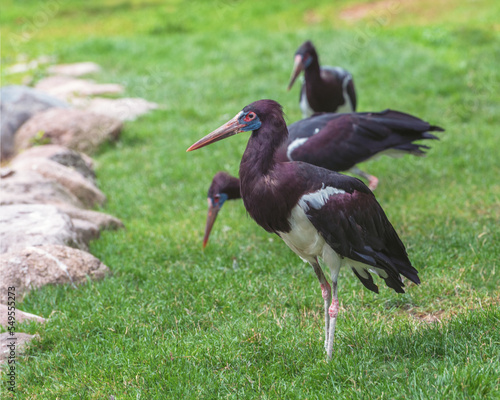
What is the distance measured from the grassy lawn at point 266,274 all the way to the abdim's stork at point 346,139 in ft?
1.55

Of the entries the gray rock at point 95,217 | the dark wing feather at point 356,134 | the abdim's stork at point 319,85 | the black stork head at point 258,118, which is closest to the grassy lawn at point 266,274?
the gray rock at point 95,217

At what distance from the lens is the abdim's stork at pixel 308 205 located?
3.77 m

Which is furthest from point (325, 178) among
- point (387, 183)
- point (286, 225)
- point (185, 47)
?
point (185, 47)

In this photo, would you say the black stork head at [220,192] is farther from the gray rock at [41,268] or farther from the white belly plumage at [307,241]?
the white belly plumage at [307,241]

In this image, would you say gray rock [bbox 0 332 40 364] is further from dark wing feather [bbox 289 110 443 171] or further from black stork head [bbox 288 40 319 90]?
black stork head [bbox 288 40 319 90]

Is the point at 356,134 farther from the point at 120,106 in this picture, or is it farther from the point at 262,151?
the point at 120,106

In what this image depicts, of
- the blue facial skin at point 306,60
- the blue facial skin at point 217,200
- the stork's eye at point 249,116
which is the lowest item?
the blue facial skin at point 217,200

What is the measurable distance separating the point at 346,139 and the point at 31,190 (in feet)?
10.2

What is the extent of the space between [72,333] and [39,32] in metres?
16.5

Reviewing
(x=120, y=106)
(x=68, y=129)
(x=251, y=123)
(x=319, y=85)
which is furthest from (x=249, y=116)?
(x=120, y=106)

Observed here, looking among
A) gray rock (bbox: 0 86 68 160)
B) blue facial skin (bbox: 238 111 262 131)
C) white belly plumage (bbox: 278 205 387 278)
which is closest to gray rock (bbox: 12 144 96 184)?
gray rock (bbox: 0 86 68 160)

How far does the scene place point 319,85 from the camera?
752 centimetres

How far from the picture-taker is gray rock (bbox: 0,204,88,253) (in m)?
5.35

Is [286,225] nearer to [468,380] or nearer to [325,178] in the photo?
[325,178]
